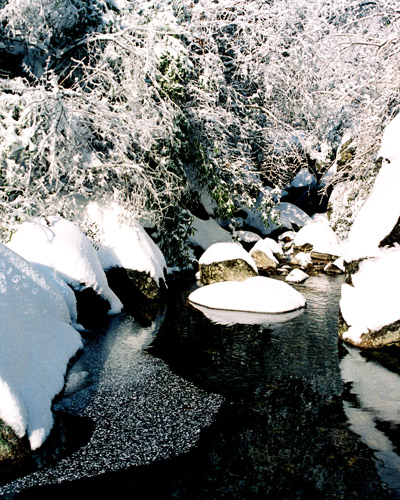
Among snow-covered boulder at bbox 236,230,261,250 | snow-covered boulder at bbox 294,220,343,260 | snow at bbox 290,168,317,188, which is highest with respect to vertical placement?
snow at bbox 290,168,317,188

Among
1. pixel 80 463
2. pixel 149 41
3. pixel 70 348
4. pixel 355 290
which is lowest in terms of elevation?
pixel 70 348

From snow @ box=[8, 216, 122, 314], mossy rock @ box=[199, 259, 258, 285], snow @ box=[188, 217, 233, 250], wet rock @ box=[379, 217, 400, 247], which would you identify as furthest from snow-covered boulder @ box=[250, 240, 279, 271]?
wet rock @ box=[379, 217, 400, 247]

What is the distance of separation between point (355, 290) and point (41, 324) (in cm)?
479

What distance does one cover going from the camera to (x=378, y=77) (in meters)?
9.11

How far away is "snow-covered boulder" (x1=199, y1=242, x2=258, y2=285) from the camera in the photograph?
35.4ft

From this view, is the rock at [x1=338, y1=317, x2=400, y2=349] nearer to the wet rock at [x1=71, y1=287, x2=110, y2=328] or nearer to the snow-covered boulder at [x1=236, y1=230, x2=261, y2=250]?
the wet rock at [x1=71, y1=287, x2=110, y2=328]

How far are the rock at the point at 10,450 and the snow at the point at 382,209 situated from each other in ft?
18.3

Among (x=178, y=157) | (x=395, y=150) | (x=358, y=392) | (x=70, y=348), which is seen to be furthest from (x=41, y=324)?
(x=178, y=157)

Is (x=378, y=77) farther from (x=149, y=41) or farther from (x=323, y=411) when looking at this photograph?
(x=323, y=411)

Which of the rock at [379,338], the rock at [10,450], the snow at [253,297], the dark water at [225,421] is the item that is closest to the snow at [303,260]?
the snow at [253,297]

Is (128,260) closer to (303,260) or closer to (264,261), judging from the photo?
(264,261)

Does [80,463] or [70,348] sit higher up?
[80,463]

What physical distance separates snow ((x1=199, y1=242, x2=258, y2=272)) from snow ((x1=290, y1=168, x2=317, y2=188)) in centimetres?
1381

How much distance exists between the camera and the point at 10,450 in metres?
3.81
